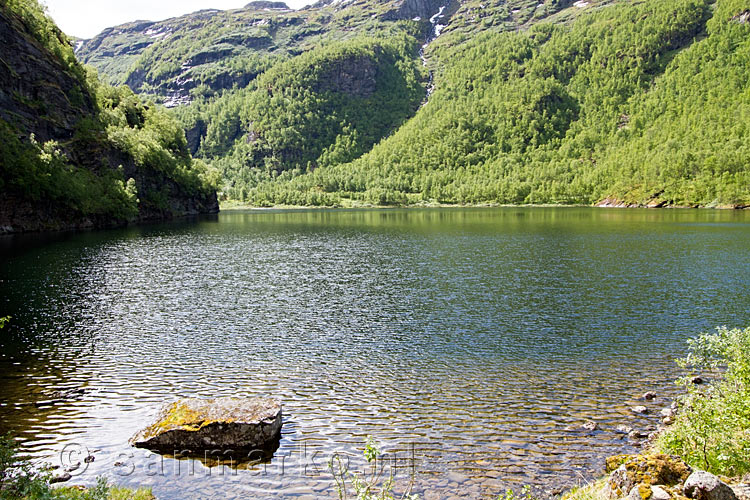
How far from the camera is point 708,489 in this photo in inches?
422

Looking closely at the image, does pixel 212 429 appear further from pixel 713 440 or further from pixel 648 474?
pixel 713 440

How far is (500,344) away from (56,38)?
15203 centimetres

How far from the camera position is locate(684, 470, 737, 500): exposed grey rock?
35.0ft

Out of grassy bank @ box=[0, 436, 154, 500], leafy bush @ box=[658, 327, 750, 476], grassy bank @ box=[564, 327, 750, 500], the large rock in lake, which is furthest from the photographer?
the large rock in lake

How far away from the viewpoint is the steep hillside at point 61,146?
3841 inches

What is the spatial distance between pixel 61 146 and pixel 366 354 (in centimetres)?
11709

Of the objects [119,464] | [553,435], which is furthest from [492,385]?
[119,464]

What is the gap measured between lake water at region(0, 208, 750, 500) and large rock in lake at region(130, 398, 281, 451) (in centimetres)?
67

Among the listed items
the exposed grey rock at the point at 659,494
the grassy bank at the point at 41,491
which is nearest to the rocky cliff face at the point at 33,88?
the grassy bank at the point at 41,491

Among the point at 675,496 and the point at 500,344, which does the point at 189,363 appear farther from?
the point at 675,496

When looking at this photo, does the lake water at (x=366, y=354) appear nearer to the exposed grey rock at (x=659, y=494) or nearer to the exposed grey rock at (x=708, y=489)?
the exposed grey rock at (x=659, y=494)

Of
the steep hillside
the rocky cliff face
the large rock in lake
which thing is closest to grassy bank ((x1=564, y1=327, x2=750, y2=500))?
the large rock in lake

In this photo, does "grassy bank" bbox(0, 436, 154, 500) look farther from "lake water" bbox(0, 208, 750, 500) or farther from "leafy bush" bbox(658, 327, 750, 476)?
"leafy bush" bbox(658, 327, 750, 476)

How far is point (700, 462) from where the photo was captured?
14.4m
